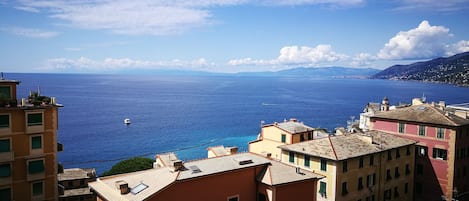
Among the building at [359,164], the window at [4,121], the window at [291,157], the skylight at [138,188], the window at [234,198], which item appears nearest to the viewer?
the skylight at [138,188]

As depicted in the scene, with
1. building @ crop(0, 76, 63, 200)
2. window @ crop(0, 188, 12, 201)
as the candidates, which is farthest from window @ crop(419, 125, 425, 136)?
window @ crop(0, 188, 12, 201)

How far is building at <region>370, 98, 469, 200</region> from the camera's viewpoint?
44.4 meters

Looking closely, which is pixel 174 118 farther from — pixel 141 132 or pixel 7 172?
pixel 7 172

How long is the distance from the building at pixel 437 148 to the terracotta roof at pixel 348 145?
7.31 ft

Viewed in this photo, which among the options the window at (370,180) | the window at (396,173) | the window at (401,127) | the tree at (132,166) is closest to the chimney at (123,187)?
the window at (370,180)

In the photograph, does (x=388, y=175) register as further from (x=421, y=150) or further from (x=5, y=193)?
(x=5, y=193)

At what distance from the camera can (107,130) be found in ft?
405

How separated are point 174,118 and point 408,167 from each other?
373ft

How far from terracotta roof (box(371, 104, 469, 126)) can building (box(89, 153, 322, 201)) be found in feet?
74.2

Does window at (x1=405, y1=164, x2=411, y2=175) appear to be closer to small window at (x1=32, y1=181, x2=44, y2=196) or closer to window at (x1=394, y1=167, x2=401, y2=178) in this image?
window at (x1=394, y1=167, x2=401, y2=178)

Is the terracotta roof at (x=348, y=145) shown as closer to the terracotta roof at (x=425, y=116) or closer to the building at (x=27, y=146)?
the terracotta roof at (x=425, y=116)

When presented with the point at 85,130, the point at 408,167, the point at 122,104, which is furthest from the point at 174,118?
the point at 408,167

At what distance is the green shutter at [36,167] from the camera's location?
106 feet

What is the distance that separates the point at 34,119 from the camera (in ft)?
106
